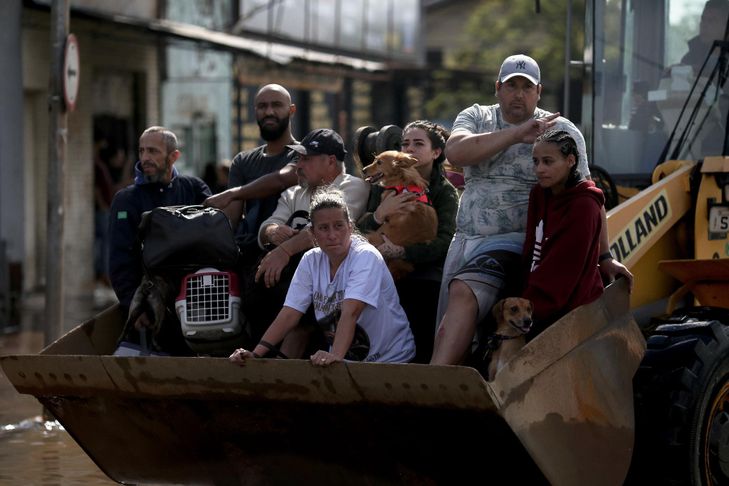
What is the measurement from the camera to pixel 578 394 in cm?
637

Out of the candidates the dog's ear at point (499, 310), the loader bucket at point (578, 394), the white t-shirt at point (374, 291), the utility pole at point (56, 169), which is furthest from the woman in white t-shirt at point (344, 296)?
the utility pole at point (56, 169)

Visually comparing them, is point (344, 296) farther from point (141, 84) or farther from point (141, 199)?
point (141, 84)

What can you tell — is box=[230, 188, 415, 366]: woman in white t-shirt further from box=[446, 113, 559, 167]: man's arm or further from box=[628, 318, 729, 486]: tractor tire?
box=[628, 318, 729, 486]: tractor tire

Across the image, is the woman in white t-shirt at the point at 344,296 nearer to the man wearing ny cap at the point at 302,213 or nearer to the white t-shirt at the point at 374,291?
the white t-shirt at the point at 374,291

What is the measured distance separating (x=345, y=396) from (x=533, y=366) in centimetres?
79

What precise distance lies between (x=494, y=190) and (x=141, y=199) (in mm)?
2195

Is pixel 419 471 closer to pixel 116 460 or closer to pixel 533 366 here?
pixel 533 366

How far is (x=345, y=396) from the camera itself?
6.34 m

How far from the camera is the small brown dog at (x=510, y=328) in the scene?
646 centimetres

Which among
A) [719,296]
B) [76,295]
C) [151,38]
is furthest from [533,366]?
[151,38]

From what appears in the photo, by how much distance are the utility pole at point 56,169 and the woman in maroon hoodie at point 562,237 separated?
Answer: 5.61m

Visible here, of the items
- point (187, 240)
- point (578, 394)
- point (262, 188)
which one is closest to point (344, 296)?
point (187, 240)

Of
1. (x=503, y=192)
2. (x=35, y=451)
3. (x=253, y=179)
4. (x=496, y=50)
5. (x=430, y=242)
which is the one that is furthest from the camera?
(x=496, y=50)

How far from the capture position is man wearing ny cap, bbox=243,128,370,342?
24.8ft
